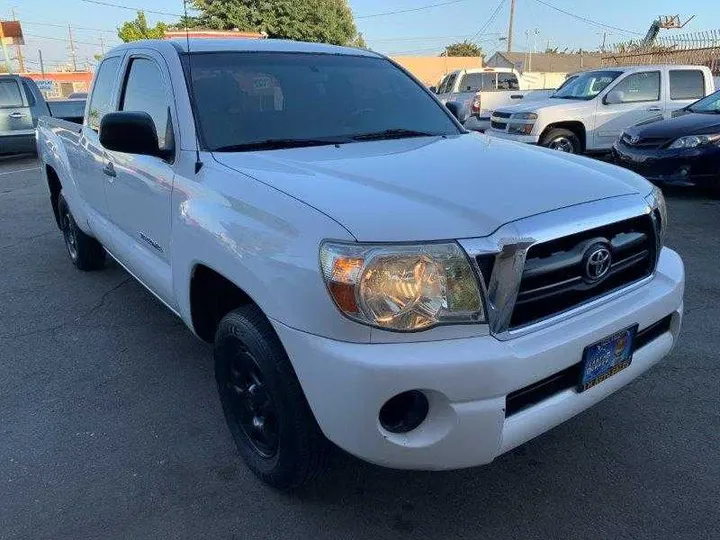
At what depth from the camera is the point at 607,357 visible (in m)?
2.22

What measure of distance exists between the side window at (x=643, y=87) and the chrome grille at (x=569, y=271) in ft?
30.3

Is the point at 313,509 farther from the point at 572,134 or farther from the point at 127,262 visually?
the point at 572,134

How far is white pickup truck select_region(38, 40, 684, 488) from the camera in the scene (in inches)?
73.9

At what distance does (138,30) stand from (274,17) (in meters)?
11.9

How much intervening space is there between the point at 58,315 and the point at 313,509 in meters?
2.97

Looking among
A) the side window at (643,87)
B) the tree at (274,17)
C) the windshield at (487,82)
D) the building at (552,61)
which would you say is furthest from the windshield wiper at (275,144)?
the building at (552,61)

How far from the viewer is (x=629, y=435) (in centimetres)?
285

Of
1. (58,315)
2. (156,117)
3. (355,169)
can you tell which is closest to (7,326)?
(58,315)

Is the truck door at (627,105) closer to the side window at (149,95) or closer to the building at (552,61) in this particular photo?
the side window at (149,95)

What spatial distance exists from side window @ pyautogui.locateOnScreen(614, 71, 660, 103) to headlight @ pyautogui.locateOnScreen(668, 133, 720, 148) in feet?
10.4

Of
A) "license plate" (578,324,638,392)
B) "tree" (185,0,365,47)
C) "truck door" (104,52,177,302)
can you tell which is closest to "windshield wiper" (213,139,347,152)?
"truck door" (104,52,177,302)

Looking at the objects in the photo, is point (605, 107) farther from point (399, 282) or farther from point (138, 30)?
point (138, 30)

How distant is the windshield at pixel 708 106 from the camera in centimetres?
822

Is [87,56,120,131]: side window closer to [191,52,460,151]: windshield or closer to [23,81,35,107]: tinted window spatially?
[191,52,460,151]: windshield
